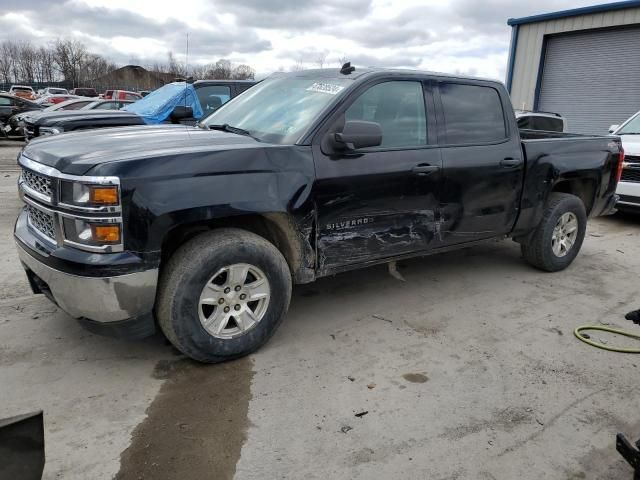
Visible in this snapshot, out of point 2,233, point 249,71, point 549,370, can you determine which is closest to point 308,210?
point 549,370

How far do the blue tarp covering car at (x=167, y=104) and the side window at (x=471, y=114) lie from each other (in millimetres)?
5277

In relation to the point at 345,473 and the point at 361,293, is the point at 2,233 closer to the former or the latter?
the point at 361,293

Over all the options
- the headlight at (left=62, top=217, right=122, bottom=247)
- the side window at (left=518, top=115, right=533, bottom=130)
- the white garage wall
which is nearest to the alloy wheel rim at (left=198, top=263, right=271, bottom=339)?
the headlight at (left=62, top=217, right=122, bottom=247)

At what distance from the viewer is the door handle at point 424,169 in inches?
152

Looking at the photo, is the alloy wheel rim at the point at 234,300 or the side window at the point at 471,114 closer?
the alloy wheel rim at the point at 234,300

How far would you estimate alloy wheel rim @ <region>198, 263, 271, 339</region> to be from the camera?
10.3ft

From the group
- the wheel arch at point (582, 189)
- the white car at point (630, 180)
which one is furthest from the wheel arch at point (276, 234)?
the white car at point (630, 180)

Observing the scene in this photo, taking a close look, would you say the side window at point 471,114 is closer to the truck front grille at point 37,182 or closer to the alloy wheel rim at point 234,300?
the alloy wheel rim at point 234,300

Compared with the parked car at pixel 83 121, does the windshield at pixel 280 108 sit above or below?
above

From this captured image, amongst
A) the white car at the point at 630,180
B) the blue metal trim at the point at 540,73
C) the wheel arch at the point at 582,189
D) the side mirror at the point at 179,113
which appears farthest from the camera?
the blue metal trim at the point at 540,73

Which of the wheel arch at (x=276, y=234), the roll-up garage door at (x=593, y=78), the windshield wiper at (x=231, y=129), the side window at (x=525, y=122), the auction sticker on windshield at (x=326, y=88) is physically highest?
the roll-up garage door at (x=593, y=78)

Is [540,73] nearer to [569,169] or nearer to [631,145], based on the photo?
[631,145]

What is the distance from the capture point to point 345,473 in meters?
2.38

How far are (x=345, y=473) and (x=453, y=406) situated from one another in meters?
0.87
